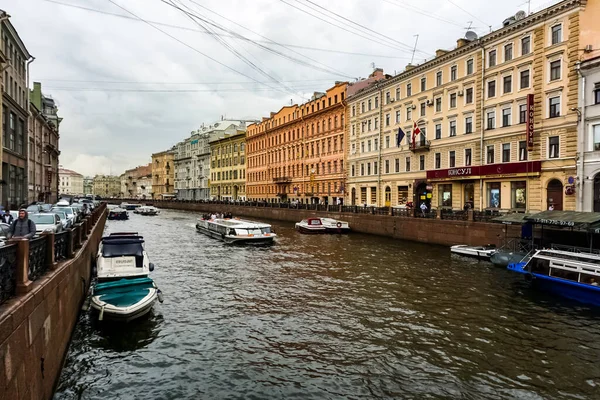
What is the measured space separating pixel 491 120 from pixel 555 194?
27.4 feet

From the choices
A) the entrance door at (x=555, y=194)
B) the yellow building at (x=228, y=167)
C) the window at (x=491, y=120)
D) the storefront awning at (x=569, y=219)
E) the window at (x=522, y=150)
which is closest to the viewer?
the storefront awning at (x=569, y=219)

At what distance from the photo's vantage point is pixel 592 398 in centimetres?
820

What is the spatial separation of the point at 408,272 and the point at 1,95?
3030cm

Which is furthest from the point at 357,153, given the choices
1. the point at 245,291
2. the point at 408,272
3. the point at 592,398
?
the point at 592,398

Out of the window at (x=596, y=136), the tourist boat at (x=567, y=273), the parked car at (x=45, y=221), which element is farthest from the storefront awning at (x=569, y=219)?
the parked car at (x=45, y=221)

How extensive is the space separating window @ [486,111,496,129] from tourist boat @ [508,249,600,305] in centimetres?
1896

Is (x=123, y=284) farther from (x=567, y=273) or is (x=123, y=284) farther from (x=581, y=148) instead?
(x=581, y=148)

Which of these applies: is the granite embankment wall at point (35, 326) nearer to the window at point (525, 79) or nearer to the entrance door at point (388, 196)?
the window at point (525, 79)

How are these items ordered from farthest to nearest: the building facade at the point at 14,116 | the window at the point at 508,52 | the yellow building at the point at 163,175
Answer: the yellow building at the point at 163,175
the window at the point at 508,52
the building facade at the point at 14,116

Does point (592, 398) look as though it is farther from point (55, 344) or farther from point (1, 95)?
point (1, 95)

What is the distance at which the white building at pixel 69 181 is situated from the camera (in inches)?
7254

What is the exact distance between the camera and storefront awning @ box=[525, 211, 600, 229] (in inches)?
680

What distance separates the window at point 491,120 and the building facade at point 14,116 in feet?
122

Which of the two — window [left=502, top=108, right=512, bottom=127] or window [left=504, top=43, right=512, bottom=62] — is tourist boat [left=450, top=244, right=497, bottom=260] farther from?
window [left=504, top=43, right=512, bottom=62]
